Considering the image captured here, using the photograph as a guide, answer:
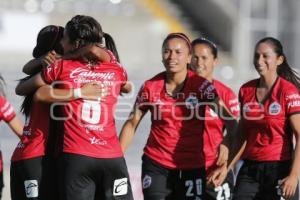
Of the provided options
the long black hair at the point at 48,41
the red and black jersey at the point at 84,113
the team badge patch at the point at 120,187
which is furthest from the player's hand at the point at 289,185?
the long black hair at the point at 48,41

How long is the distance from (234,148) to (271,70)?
76 centimetres

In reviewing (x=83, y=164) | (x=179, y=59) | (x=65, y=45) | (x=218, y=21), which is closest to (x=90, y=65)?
(x=65, y=45)

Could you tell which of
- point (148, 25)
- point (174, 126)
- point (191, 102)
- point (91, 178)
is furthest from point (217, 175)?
point (148, 25)

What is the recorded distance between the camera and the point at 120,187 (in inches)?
247

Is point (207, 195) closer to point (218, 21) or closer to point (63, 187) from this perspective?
point (63, 187)

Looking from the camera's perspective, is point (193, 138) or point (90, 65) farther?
point (193, 138)

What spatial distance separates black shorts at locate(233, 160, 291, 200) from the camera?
23.9ft

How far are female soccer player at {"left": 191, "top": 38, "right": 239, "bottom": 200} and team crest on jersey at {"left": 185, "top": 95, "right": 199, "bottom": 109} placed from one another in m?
0.41

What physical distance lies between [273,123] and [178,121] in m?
0.81

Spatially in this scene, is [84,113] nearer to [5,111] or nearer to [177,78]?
[177,78]

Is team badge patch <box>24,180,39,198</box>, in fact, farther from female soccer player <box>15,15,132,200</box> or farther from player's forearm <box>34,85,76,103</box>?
player's forearm <box>34,85,76,103</box>

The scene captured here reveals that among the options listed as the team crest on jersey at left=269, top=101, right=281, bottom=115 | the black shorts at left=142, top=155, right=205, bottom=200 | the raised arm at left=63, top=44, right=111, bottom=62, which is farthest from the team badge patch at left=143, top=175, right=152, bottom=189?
the raised arm at left=63, top=44, right=111, bottom=62

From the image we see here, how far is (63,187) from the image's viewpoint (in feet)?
20.3

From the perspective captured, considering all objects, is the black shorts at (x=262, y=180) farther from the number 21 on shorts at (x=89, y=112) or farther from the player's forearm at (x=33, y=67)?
the player's forearm at (x=33, y=67)
